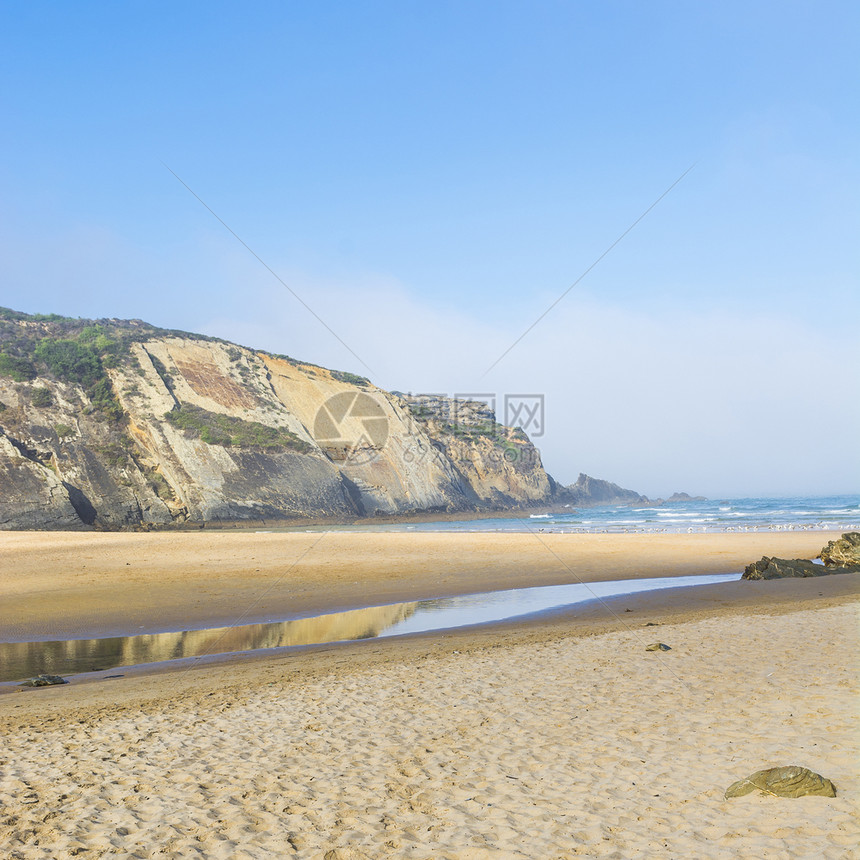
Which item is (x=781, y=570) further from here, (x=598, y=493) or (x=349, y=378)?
(x=598, y=493)

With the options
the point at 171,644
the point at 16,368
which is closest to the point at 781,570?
the point at 171,644

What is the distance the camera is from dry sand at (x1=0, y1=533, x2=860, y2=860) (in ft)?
12.9

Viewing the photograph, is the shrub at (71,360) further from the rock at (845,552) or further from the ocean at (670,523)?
the rock at (845,552)

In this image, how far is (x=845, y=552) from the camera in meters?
18.2

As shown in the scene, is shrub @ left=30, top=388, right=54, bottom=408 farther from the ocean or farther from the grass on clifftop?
the ocean

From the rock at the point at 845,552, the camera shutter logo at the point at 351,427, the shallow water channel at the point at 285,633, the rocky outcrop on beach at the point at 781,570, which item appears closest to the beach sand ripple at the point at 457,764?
the shallow water channel at the point at 285,633

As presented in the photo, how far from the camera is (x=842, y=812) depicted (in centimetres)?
403

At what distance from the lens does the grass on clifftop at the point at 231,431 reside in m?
49.4

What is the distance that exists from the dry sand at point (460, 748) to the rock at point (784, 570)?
604 cm

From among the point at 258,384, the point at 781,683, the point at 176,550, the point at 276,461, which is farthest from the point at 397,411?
the point at 781,683

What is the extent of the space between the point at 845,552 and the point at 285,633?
16.3 m

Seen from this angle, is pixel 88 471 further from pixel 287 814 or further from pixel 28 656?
pixel 287 814

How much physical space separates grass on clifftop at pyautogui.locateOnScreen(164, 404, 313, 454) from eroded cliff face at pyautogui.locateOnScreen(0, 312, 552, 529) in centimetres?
13

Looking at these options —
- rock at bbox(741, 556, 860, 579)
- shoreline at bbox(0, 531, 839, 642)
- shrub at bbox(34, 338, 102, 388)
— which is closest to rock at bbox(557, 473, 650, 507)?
shrub at bbox(34, 338, 102, 388)
